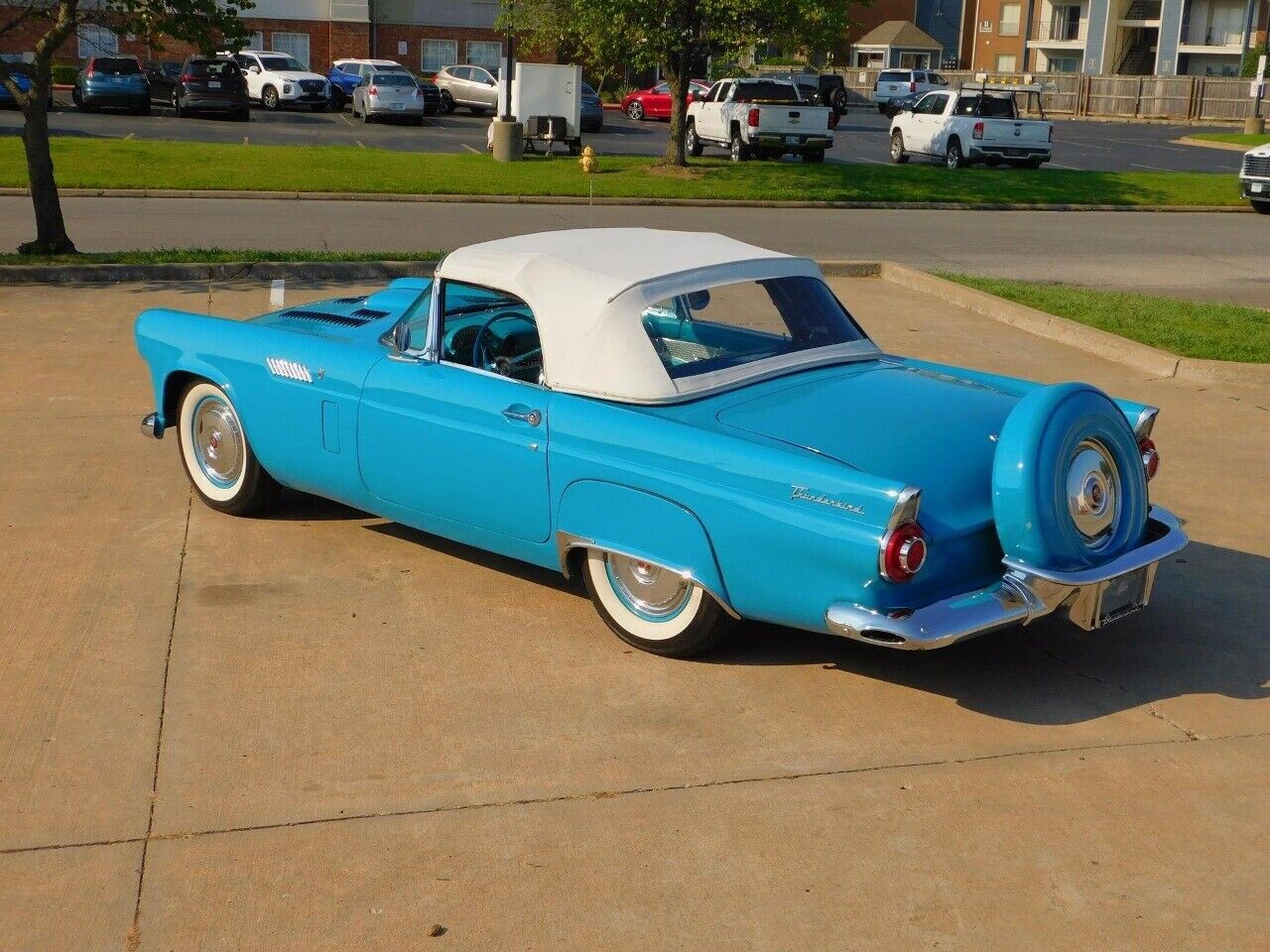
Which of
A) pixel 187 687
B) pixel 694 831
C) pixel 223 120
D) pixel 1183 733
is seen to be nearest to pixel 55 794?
pixel 187 687

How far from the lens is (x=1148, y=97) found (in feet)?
211

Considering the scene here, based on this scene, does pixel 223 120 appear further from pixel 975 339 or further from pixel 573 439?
pixel 573 439

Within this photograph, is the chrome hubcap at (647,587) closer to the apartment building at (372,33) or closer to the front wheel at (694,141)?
the front wheel at (694,141)

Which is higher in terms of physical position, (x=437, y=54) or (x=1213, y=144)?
(x=437, y=54)

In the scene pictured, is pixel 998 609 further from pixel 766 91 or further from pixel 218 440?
pixel 766 91

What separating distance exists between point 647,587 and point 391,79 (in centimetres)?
3754

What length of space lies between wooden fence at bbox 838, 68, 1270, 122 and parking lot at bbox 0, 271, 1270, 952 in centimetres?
6028

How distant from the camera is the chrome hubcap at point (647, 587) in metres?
5.46

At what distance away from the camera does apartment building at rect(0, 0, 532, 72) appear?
5578cm

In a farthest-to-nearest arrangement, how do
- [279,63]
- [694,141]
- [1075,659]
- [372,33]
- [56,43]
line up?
[372,33], [279,63], [694,141], [56,43], [1075,659]

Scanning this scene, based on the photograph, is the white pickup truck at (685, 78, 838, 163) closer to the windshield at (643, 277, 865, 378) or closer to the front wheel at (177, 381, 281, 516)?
the front wheel at (177, 381, 281, 516)

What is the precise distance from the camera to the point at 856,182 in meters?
25.0

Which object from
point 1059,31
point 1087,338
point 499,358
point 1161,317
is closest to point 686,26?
point 1161,317

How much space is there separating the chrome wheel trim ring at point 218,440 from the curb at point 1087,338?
655 cm
